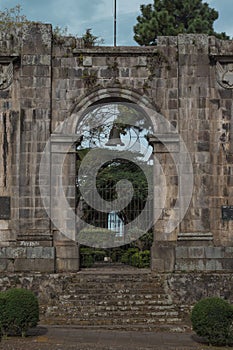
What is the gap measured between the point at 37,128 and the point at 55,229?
2559 mm

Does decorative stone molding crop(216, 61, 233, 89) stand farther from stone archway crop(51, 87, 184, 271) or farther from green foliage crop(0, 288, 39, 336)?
green foliage crop(0, 288, 39, 336)

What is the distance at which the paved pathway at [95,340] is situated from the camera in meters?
10.9

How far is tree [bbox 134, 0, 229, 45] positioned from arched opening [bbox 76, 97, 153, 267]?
5059 mm

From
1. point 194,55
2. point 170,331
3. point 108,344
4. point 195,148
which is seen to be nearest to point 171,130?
point 195,148

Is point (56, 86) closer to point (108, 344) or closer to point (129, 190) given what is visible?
point (108, 344)

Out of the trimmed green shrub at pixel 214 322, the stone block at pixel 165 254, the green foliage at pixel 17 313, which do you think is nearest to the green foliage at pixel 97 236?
the stone block at pixel 165 254

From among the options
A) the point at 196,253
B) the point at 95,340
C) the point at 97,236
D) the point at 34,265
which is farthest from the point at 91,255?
the point at 95,340

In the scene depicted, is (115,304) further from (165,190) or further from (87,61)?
(87,61)

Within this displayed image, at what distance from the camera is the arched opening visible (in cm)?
2291

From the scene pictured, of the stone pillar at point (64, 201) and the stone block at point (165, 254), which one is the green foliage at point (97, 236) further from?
the stone block at point (165, 254)

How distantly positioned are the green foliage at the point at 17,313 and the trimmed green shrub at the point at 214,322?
2989mm

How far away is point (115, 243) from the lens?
23750 millimetres

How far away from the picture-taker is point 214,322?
1118cm

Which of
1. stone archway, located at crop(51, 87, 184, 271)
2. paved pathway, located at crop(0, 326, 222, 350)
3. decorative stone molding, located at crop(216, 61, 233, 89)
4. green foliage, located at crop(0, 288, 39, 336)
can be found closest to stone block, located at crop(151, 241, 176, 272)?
stone archway, located at crop(51, 87, 184, 271)
